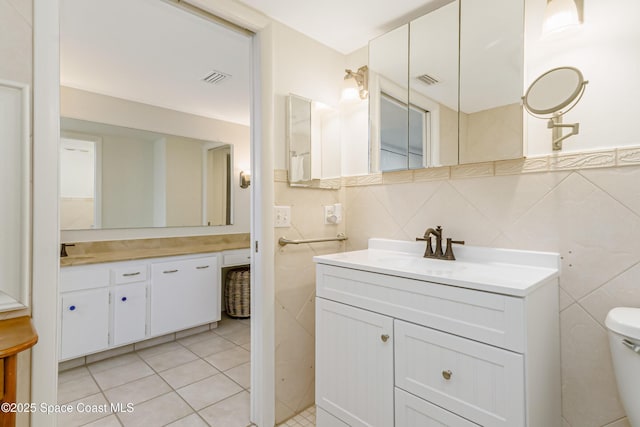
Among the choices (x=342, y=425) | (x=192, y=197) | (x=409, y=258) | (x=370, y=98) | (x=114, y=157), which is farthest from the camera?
(x=192, y=197)

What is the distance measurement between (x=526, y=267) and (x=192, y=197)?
304cm

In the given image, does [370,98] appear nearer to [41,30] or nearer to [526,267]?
[526,267]

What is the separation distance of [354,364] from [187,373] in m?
1.51

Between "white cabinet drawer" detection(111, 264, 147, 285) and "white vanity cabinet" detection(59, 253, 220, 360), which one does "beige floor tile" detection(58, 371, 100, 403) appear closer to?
"white vanity cabinet" detection(59, 253, 220, 360)

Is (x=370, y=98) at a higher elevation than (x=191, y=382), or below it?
higher

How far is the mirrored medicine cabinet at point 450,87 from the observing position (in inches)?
53.8

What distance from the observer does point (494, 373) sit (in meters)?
0.97

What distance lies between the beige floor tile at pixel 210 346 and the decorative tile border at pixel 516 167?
1.76m

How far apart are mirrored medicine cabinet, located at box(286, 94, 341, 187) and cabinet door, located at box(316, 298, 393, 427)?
0.77 m

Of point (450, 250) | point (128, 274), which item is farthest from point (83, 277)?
point (450, 250)

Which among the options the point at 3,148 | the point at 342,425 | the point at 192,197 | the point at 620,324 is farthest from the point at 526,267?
the point at 192,197

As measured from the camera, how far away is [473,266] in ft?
4.41

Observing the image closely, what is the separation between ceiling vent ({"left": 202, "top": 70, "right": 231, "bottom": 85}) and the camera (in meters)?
2.54

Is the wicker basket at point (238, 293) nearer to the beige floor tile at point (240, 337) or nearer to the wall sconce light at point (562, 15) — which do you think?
the beige floor tile at point (240, 337)
